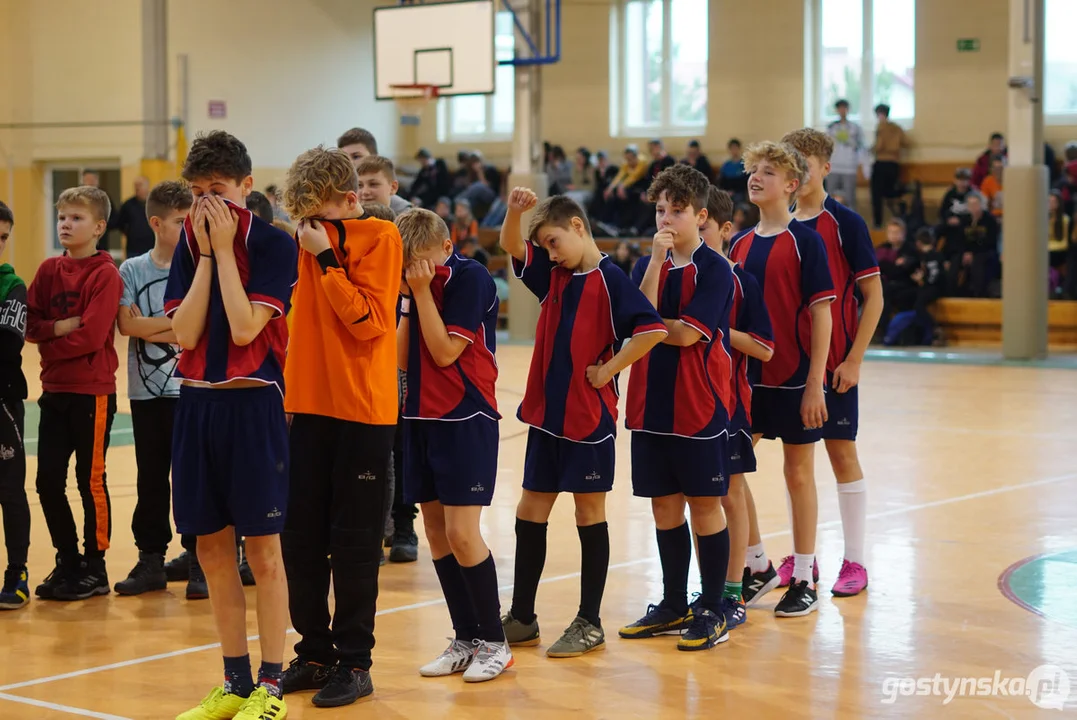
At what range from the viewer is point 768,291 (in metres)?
5.41

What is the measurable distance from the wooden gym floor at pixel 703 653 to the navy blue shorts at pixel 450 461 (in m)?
0.61

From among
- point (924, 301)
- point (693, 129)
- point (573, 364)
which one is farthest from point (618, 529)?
point (693, 129)

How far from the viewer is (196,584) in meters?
5.57

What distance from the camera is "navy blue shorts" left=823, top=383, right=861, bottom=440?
5562mm

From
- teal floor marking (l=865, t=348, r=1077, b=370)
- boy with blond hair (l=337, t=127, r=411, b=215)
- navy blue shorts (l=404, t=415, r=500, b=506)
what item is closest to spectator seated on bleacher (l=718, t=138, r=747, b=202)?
teal floor marking (l=865, t=348, r=1077, b=370)

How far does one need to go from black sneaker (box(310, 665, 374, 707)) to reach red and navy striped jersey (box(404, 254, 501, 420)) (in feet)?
2.79

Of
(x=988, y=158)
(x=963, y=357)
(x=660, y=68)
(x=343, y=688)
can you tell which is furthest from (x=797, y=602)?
(x=660, y=68)

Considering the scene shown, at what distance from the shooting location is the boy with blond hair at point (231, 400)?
3.91 metres

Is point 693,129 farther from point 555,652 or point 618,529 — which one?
point 555,652

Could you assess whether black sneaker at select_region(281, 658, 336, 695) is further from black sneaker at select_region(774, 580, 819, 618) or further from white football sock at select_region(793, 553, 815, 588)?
white football sock at select_region(793, 553, 815, 588)

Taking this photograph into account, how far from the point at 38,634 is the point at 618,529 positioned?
284 cm

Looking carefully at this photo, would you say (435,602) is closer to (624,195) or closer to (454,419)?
(454,419)

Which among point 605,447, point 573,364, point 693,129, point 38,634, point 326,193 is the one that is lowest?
point 38,634

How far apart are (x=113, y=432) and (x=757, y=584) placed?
20.4 feet
